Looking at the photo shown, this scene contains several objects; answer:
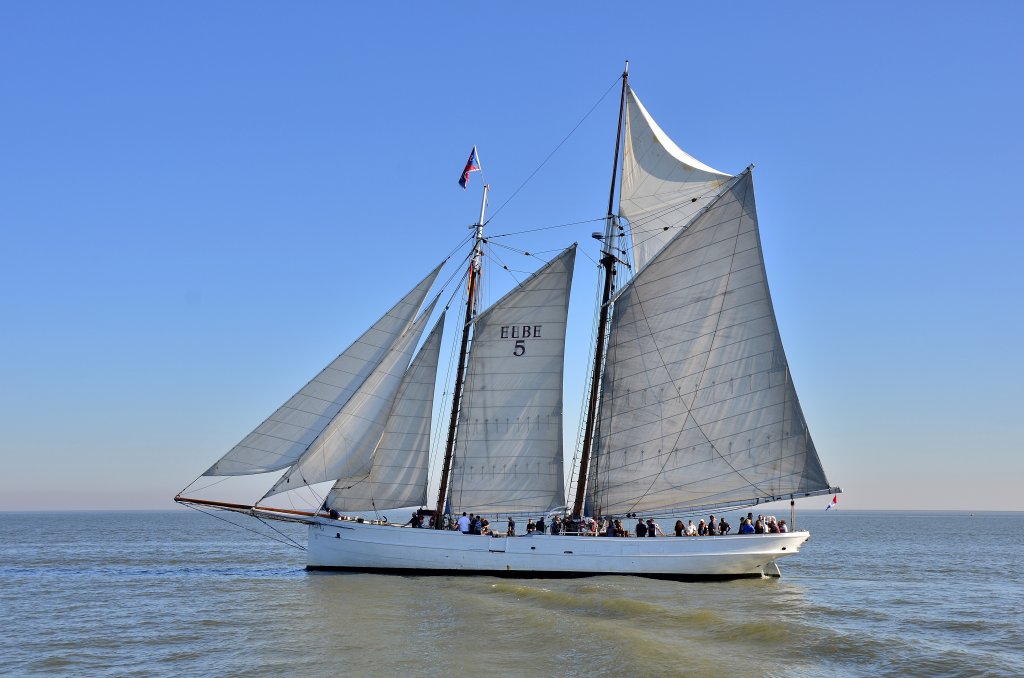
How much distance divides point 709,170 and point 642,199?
3.51 metres

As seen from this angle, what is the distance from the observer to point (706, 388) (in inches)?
1531

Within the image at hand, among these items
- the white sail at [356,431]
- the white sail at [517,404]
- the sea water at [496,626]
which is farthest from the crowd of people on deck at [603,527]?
the white sail at [356,431]

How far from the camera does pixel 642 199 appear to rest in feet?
139

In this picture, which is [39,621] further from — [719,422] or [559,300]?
[719,422]

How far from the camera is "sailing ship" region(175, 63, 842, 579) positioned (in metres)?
38.1

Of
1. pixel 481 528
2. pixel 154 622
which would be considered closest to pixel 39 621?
pixel 154 622

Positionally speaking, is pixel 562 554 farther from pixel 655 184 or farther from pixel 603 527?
pixel 655 184

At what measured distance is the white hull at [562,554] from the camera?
3772 centimetres

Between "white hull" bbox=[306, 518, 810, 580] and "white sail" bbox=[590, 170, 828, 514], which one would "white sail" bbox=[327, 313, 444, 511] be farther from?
"white sail" bbox=[590, 170, 828, 514]

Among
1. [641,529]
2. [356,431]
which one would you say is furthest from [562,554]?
[356,431]

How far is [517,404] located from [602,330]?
18.5ft

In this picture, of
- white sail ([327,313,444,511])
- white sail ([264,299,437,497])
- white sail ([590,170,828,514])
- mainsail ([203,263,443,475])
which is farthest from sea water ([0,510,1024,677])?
mainsail ([203,263,443,475])

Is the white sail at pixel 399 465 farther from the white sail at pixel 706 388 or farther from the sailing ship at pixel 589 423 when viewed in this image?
the white sail at pixel 706 388

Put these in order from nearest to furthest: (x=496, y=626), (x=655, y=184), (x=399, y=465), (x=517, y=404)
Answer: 1. (x=496, y=626)
2. (x=399, y=465)
3. (x=517, y=404)
4. (x=655, y=184)
